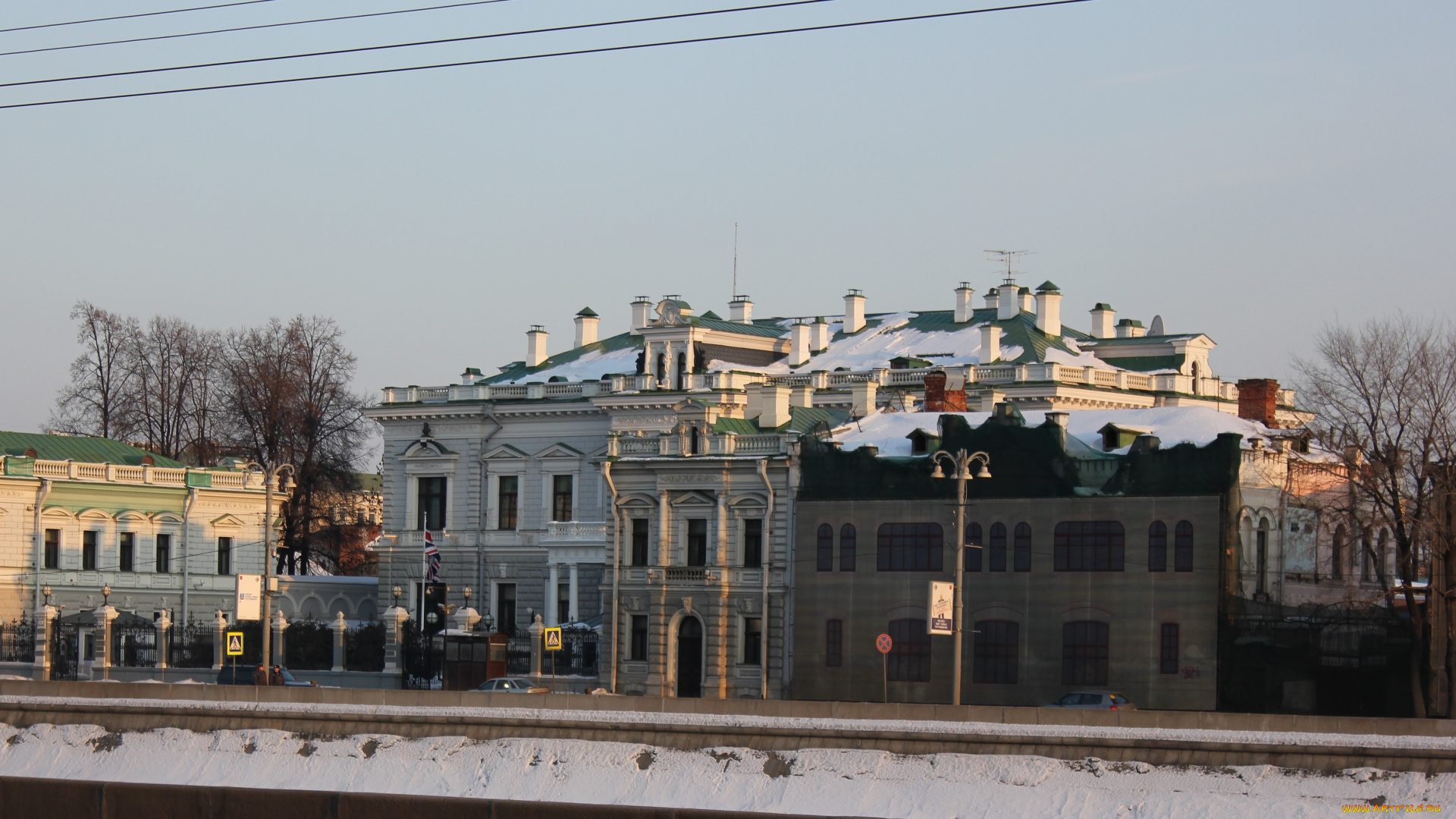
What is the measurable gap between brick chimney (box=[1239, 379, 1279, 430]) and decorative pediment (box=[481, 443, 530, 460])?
28.2 meters

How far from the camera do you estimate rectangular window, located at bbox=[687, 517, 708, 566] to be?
6456 cm

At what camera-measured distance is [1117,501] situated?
5656cm

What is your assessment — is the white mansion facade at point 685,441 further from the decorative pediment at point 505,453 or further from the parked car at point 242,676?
the parked car at point 242,676

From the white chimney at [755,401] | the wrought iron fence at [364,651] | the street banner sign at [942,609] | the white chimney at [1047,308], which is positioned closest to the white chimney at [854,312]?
the white chimney at [1047,308]

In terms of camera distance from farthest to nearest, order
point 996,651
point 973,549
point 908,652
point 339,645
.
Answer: point 339,645 < point 908,652 < point 973,549 < point 996,651

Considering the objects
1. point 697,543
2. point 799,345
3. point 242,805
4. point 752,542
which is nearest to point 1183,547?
point 752,542

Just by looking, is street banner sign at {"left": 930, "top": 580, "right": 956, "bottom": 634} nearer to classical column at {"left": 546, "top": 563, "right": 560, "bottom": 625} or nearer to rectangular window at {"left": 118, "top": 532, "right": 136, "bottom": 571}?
classical column at {"left": 546, "top": 563, "right": 560, "bottom": 625}

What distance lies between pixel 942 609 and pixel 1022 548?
11.1 m

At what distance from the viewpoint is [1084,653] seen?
56406 mm

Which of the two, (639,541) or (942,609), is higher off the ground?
(639,541)

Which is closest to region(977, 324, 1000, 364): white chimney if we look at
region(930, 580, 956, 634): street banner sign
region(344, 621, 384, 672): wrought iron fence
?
region(344, 621, 384, 672): wrought iron fence

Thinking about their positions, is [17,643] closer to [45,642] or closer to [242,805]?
[45,642]

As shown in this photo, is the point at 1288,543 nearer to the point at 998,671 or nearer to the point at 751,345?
the point at 998,671

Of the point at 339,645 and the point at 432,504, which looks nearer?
the point at 339,645
